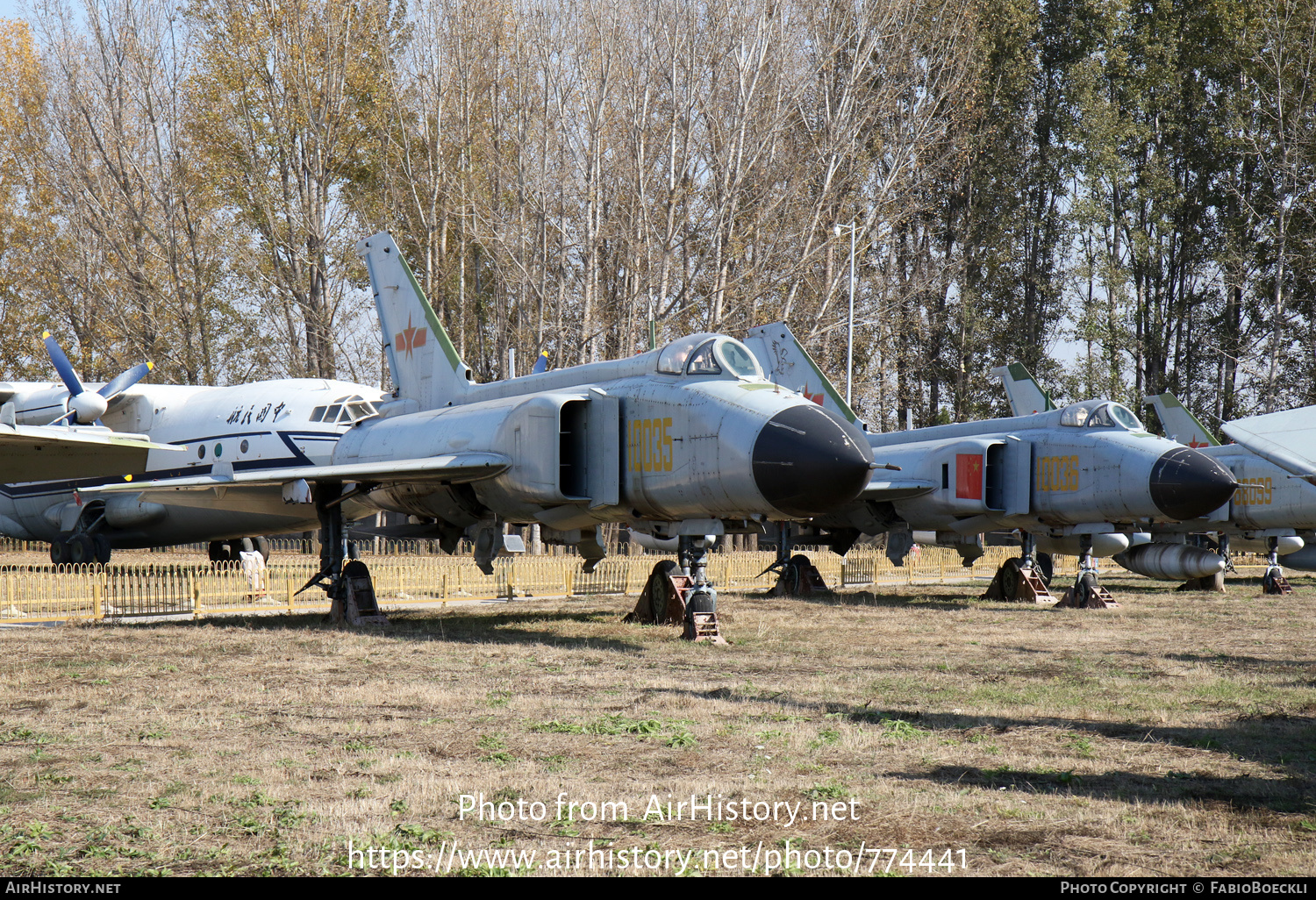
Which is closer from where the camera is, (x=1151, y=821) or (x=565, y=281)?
(x=1151, y=821)

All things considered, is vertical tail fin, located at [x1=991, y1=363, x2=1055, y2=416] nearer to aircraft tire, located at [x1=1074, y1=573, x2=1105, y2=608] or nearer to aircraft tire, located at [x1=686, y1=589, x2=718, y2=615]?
aircraft tire, located at [x1=1074, y1=573, x2=1105, y2=608]

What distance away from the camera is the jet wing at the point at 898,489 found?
19.3 metres

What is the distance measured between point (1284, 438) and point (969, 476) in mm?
14288

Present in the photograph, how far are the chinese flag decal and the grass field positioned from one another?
6.32 metres

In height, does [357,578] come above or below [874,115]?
below

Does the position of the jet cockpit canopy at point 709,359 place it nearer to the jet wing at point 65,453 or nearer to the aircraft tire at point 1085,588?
the jet wing at point 65,453

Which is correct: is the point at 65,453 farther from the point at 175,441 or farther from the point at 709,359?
the point at 175,441

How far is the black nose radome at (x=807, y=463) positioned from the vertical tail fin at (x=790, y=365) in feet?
33.9

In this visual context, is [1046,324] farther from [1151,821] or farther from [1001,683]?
[1151,821]

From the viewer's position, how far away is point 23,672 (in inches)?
396

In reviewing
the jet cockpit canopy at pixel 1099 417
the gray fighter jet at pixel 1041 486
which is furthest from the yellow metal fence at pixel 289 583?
Result: the jet cockpit canopy at pixel 1099 417

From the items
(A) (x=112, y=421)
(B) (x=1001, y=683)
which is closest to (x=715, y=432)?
(B) (x=1001, y=683)

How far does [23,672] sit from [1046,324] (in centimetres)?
4683

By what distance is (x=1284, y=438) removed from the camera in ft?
16.9
